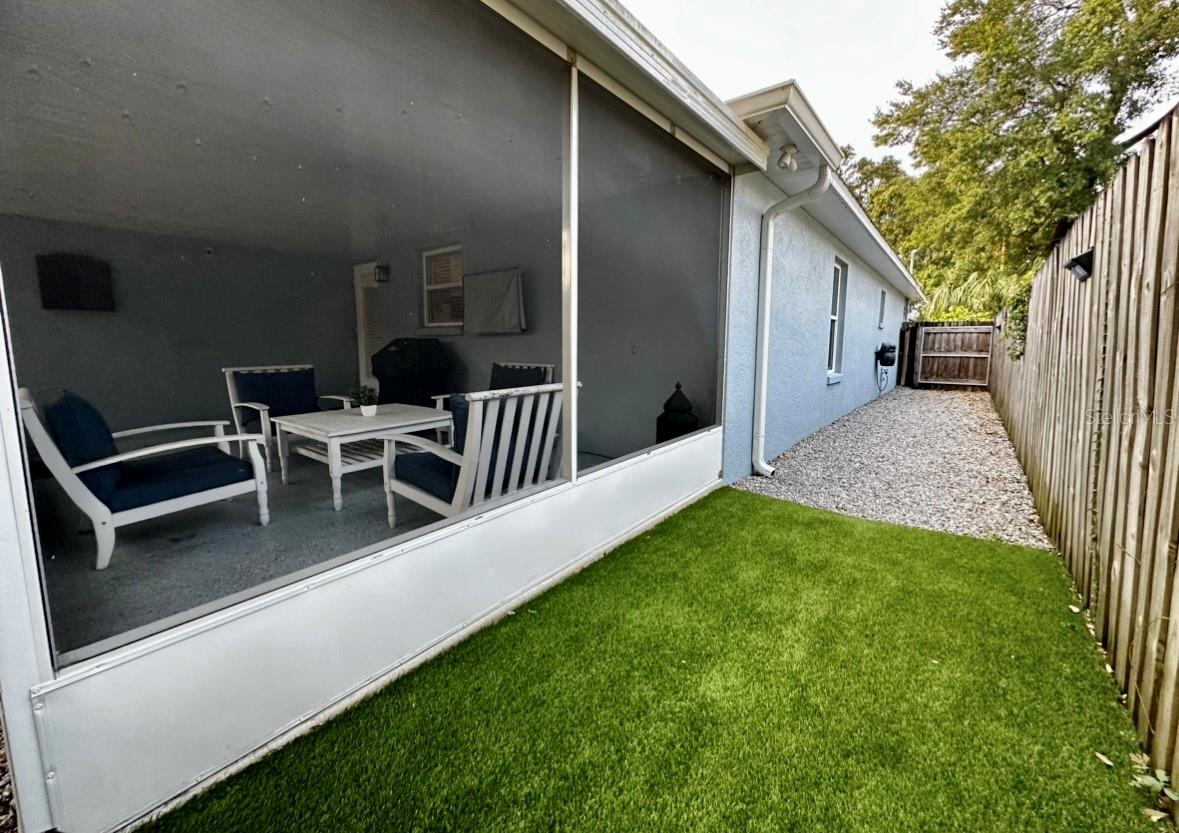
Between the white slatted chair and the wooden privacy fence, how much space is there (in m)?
2.37

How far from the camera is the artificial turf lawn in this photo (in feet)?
4.62

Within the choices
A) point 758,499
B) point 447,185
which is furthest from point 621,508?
point 447,185

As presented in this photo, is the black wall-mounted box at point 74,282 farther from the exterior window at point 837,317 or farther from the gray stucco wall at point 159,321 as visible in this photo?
the exterior window at point 837,317

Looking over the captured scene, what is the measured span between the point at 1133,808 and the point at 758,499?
2.80 meters

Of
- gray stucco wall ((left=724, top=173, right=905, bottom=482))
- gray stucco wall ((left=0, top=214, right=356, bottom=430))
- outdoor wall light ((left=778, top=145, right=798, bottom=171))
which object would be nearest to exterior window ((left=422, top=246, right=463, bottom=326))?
gray stucco wall ((left=0, top=214, right=356, bottom=430))

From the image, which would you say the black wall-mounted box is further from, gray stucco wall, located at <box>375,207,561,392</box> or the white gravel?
the white gravel

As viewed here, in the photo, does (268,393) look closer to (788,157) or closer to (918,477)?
(788,157)

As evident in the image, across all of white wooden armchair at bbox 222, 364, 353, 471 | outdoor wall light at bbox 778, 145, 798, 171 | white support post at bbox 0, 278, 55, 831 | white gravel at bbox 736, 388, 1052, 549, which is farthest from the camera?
white wooden armchair at bbox 222, 364, 353, 471

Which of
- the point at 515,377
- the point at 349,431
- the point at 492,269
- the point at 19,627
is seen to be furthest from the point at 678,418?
the point at 19,627

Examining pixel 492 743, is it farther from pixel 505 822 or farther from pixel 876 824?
pixel 876 824

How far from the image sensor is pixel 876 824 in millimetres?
1372

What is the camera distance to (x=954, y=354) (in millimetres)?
13047

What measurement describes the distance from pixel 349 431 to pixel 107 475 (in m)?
1.25

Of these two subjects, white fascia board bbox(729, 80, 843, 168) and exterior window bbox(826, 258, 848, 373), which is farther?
exterior window bbox(826, 258, 848, 373)
